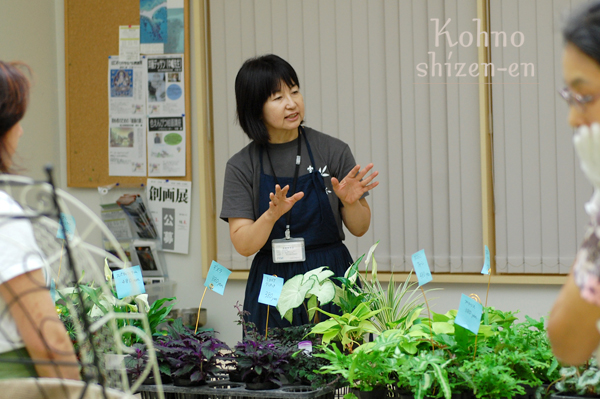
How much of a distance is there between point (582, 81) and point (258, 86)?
4.68ft

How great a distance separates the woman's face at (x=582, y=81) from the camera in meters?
0.65

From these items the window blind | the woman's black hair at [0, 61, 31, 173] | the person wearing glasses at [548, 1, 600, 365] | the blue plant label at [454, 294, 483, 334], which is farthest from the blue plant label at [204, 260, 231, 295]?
the window blind

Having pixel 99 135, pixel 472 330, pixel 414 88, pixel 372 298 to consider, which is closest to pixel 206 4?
pixel 99 135

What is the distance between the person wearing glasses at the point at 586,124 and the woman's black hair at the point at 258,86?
1.36 m

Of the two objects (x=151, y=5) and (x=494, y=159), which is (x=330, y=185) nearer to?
(x=494, y=159)

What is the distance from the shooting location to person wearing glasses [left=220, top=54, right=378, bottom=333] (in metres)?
1.95

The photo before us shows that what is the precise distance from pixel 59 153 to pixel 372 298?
2849mm

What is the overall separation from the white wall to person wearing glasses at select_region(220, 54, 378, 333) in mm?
1370

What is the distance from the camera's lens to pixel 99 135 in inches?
146

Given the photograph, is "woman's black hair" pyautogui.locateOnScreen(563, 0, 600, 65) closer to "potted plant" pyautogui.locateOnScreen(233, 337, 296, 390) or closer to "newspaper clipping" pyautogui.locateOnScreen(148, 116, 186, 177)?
"potted plant" pyautogui.locateOnScreen(233, 337, 296, 390)

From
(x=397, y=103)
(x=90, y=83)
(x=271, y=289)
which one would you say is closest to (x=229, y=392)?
(x=271, y=289)

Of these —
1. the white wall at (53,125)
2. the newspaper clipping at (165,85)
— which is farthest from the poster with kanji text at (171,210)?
the newspaper clipping at (165,85)

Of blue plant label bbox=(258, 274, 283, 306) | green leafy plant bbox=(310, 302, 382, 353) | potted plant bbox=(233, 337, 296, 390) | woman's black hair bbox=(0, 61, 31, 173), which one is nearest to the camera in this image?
woman's black hair bbox=(0, 61, 31, 173)

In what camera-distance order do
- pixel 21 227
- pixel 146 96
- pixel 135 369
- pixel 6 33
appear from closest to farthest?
pixel 21 227
pixel 135 369
pixel 6 33
pixel 146 96
